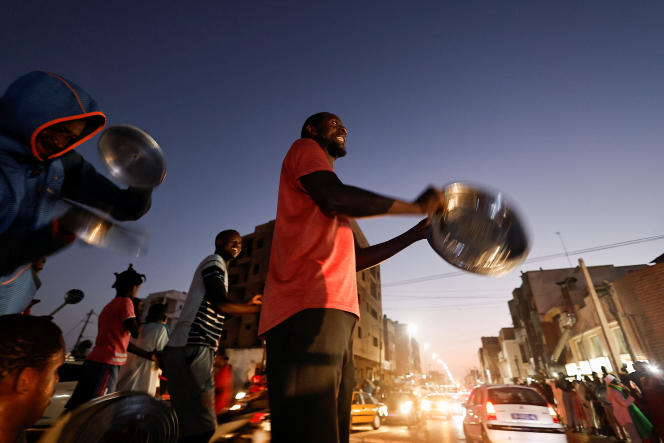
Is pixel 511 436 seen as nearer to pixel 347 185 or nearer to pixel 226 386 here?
pixel 226 386

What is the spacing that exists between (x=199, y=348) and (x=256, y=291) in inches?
1362

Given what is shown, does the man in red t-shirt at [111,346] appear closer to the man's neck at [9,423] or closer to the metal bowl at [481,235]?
the man's neck at [9,423]

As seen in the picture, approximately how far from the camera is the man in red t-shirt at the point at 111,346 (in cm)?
328

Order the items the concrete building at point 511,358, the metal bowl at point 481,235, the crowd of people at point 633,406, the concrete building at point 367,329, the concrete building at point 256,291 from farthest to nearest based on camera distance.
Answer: the concrete building at point 511,358
the concrete building at point 367,329
the concrete building at point 256,291
the crowd of people at point 633,406
the metal bowl at point 481,235

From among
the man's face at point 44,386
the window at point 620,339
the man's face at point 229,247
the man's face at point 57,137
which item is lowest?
the man's face at point 44,386

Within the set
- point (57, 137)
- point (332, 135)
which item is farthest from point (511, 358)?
point (57, 137)

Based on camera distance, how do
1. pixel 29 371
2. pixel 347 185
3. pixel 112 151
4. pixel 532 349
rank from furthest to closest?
pixel 532 349 → pixel 112 151 → pixel 29 371 → pixel 347 185

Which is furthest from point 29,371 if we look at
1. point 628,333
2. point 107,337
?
point 628,333

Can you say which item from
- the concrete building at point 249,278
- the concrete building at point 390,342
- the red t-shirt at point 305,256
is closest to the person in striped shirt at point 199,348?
the red t-shirt at point 305,256

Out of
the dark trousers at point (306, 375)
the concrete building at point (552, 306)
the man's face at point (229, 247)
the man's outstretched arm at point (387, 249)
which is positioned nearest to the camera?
the dark trousers at point (306, 375)

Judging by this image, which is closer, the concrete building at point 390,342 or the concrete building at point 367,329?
the concrete building at point 367,329

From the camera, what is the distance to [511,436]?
761 cm

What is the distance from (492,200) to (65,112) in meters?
2.06

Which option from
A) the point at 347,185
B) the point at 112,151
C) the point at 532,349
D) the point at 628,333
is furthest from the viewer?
the point at 532,349
